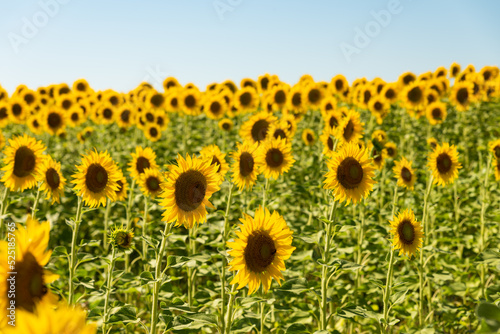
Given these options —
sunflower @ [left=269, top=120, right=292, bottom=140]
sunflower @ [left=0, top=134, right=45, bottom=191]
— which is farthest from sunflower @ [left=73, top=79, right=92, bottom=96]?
sunflower @ [left=269, top=120, right=292, bottom=140]

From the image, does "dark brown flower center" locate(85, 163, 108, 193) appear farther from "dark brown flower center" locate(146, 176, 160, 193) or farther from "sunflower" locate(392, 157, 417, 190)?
"sunflower" locate(392, 157, 417, 190)

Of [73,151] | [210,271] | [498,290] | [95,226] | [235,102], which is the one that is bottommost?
[210,271]

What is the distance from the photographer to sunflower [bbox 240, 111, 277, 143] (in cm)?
547

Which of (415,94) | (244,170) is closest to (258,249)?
(244,170)

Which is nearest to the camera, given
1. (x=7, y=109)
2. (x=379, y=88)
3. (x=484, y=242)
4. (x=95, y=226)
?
(x=484, y=242)

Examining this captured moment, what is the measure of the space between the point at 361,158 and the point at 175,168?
64.2 inches

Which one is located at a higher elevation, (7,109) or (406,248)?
(7,109)

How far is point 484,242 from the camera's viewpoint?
511cm

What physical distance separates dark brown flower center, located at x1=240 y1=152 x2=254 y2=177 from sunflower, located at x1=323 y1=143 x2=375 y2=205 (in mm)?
913

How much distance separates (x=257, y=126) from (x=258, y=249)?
3.10m

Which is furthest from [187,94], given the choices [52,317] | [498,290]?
[52,317]

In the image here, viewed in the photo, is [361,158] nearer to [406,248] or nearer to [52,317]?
[406,248]

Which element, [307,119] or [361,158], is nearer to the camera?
[361,158]

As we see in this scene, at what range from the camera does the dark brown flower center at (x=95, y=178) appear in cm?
361
